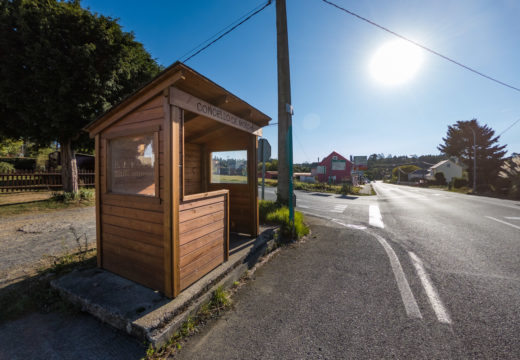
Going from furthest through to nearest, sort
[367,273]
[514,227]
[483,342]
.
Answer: [514,227], [367,273], [483,342]

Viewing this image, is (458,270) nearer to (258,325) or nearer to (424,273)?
(424,273)

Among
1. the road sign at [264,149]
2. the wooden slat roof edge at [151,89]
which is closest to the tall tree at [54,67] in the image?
the wooden slat roof edge at [151,89]

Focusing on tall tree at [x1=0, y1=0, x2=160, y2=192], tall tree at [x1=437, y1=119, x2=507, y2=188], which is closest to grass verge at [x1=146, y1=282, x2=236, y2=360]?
tall tree at [x1=0, y1=0, x2=160, y2=192]

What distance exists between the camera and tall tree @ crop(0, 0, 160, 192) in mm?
7676

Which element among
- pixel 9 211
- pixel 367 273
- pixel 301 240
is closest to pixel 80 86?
pixel 9 211

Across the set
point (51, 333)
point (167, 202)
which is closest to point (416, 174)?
point (167, 202)

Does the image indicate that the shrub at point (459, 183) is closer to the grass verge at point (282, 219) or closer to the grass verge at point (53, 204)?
the grass verge at point (282, 219)

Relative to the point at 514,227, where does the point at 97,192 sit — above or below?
above

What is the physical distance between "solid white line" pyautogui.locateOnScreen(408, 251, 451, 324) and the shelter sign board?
4.06m

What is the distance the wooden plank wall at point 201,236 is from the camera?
2.74 meters

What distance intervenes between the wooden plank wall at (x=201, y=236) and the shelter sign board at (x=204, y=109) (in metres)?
1.32

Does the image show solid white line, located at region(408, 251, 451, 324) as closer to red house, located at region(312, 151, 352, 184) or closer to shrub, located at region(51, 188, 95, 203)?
shrub, located at region(51, 188, 95, 203)

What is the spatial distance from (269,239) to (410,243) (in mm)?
3657

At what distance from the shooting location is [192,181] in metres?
5.12
